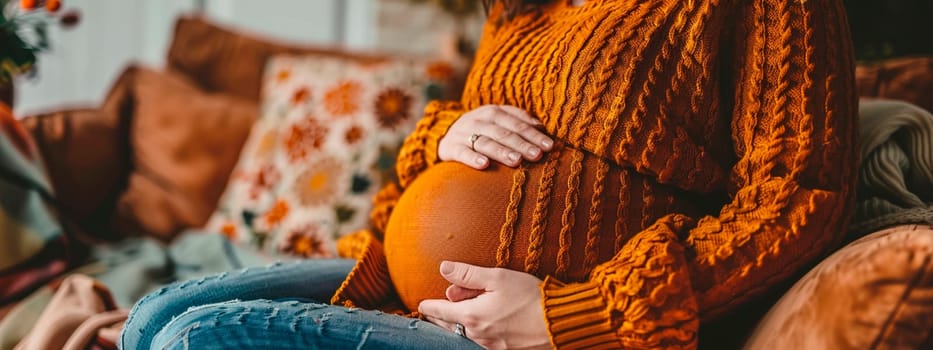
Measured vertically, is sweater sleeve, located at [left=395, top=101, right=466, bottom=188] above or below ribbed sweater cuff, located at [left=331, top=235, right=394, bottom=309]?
above

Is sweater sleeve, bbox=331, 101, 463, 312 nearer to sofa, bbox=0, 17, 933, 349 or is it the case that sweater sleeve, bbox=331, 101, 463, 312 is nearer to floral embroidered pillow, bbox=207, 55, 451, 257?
floral embroidered pillow, bbox=207, 55, 451, 257

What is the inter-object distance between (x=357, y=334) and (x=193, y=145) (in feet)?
4.03

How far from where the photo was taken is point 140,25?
9.66ft

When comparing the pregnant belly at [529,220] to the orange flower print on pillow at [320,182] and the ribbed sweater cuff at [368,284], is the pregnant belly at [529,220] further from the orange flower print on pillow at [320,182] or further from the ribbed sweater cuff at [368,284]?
the orange flower print on pillow at [320,182]

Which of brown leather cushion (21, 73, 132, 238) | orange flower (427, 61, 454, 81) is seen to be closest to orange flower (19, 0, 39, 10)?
brown leather cushion (21, 73, 132, 238)

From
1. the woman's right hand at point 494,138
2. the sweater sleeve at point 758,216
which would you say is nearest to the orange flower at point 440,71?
the woman's right hand at point 494,138

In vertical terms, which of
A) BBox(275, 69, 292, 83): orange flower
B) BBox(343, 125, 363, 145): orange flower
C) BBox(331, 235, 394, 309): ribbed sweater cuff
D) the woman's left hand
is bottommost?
BBox(331, 235, 394, 309): ribbed sweater cuff

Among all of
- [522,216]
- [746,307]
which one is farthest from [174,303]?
[746,307]

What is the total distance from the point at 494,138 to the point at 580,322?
0.26 m

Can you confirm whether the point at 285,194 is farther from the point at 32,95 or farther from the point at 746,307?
the point at 32,95

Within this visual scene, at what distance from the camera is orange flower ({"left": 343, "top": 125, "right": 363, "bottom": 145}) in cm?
161

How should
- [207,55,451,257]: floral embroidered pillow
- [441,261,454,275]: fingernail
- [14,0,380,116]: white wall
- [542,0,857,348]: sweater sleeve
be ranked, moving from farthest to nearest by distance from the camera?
[14,0,380,116]: white wall
[207,55,451,257]: floral embroidered pillow
[441,261,454,275]: fingernail
[542,0,857,348]: sweater sleeve

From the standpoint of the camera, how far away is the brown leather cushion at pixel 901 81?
119 cm

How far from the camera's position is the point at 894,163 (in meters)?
0.92
